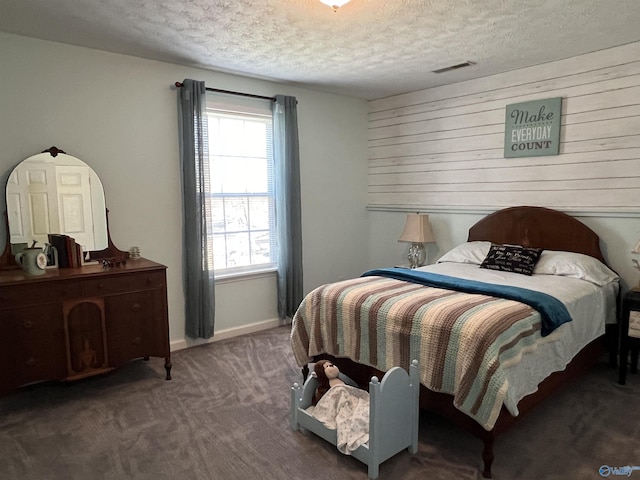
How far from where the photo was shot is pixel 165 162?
3.57 m

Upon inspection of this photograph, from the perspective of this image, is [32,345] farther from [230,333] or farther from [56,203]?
[230,333]

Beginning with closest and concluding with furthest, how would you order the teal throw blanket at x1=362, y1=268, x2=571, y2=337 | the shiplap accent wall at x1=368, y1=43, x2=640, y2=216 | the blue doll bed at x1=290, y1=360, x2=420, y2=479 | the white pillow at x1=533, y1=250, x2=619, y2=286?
the blue doll bed at x1=290, y1=360, x2=420, y2=479 < the teal throw blanket at x1=362, y1=268, x2=571, y2=337 < the white pillow at x1=533, y1=250, x2=619, y2=286 < the shiplap accent wall at x1=368, y1=43, x2=640, y2=216

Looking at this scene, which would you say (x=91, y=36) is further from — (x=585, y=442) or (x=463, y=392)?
(x=585, y=442)

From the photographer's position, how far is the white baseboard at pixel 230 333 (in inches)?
147

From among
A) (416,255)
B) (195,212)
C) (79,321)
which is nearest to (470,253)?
(416,255)

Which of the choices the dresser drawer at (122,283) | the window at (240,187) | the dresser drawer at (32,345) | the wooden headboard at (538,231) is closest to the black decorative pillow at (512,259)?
the wooden headboard at (538,231)

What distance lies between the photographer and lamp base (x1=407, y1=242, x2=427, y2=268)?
446cm

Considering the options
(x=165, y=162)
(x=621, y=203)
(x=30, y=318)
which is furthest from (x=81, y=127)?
(x=621, y=203)

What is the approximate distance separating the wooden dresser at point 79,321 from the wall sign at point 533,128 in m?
3.12

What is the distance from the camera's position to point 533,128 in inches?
145

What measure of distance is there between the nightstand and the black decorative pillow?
639 mm

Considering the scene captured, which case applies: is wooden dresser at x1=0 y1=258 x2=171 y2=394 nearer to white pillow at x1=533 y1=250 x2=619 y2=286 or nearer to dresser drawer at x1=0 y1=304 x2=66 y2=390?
dresser drawer at x1=0 y1=304 x2=66 y2=390

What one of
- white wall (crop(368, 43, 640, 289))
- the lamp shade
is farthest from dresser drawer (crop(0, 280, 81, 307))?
white wall (crop(368, 43, 640, 289))

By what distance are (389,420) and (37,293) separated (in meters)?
2.18
